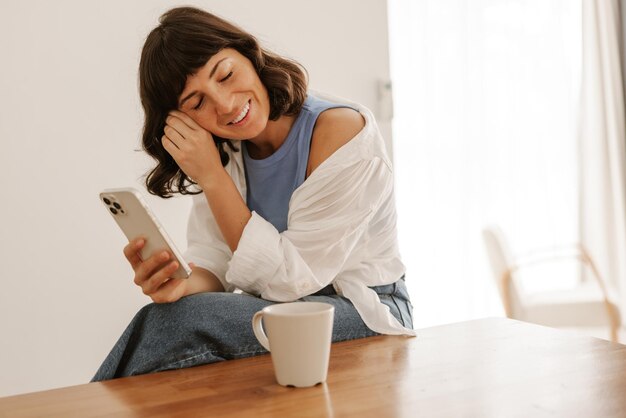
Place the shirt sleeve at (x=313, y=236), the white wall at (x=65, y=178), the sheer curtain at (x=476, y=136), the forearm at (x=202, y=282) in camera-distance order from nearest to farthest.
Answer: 1. the shirt sleeve at (x=313, y=236)
2. the forearm at (x=202, y=282)
3. the white wall at (x=65, y=178)
4. the sheer curtain at (x=476, y=136)

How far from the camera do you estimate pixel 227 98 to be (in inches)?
52.9

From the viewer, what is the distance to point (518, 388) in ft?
2.73

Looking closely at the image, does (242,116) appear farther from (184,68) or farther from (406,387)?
(406,387)

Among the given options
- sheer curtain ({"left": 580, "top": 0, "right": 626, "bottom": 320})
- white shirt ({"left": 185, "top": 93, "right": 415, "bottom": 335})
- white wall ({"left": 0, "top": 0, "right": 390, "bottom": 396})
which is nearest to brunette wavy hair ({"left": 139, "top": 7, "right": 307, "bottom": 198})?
white shirt ({"left": 185, "top": 93, "right": 415, "bottom": 335})

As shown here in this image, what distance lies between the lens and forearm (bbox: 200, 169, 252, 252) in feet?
4.39

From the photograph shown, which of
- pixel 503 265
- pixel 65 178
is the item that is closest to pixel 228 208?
pixel 65 178

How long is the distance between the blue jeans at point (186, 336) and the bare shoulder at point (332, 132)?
33 centimetres

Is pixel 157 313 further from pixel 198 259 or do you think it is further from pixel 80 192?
pixel 80 192

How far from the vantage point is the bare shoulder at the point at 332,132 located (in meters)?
1.33

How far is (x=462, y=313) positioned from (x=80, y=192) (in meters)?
1.57

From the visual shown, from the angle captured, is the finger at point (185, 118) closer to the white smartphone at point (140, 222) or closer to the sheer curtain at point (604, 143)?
the white smartphone at point (140, 222)

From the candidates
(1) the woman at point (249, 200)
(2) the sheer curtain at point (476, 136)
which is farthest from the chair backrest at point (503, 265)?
(1) the woman at point (249, 200)

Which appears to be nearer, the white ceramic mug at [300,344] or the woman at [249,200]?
the white ceramic mug at [300,344]

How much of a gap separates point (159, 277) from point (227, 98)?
1.27ft
